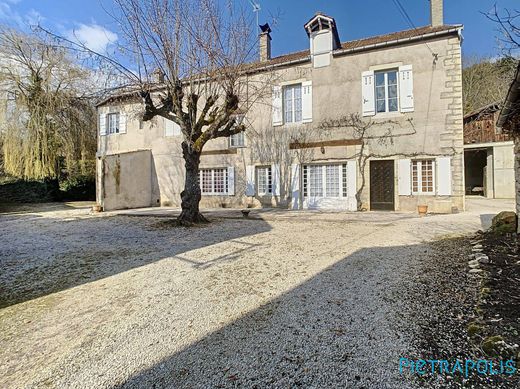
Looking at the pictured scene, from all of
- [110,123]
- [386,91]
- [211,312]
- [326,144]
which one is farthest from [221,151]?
[211,312]

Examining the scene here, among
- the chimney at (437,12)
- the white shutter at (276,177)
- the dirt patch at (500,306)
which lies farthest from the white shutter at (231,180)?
the dirt patch at (500,306)

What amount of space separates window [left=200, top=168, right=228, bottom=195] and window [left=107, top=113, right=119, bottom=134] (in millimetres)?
5623

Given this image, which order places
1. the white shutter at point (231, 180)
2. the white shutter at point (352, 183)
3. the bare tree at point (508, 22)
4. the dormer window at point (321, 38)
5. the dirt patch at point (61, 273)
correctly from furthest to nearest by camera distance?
the white shutter at point (231, 180) < the dormer window at point (321, 38) < the white shutter at point (352, 183) < the dirt patch at point (61, 273) < the bare tree at point (508, 22)

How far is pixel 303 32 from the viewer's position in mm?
11734

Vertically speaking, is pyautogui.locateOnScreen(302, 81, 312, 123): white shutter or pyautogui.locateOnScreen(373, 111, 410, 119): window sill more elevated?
pyautogui.locateOnScreen(302, 81, 312, 123): white shutter

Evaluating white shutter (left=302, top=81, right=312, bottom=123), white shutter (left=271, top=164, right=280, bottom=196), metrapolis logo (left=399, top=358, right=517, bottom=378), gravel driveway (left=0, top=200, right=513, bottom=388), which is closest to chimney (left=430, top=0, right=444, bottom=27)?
white shutter (left=302, top=81, right=312, bottom=123)

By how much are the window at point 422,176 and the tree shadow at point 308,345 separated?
7.84 m

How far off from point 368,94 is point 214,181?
7186mm

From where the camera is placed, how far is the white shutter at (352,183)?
10.8 meters

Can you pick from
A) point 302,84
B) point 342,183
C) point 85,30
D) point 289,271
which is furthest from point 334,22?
point 289,271

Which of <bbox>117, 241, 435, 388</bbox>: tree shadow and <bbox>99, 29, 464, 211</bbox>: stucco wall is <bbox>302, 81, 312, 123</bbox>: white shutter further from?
<bbox>117, 241, 435, 388</bbox>: tree shadow

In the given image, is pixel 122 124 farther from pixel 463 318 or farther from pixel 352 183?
pixel 463 318

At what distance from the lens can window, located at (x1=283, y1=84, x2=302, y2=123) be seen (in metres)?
11.9

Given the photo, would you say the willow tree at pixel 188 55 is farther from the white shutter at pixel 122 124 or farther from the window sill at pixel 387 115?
the white shutter at pixel 122 124
